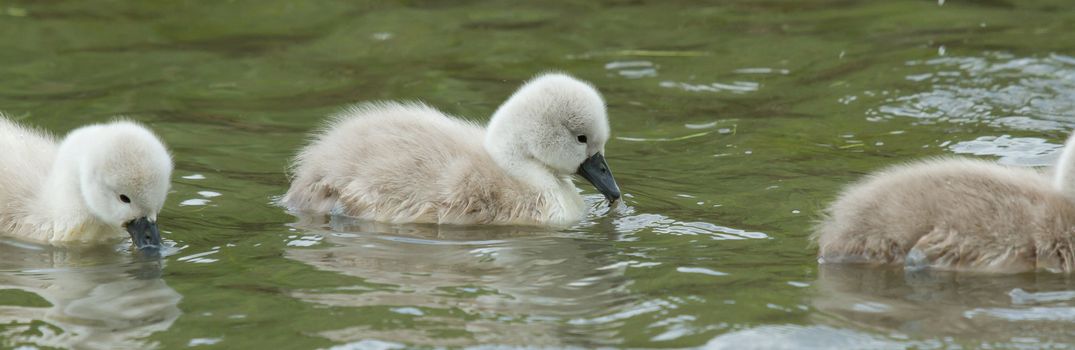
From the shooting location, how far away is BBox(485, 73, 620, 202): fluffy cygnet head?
786 centimetres

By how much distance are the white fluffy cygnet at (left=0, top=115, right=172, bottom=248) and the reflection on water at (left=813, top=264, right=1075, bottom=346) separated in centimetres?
288

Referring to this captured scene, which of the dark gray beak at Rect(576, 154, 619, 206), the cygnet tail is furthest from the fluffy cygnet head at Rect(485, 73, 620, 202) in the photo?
the cygnet tail

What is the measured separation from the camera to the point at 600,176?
26.2 feet

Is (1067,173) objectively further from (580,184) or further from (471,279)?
(580,184)

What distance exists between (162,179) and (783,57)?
5483 millimetres

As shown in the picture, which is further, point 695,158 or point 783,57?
point 783,57

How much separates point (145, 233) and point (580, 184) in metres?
2.63

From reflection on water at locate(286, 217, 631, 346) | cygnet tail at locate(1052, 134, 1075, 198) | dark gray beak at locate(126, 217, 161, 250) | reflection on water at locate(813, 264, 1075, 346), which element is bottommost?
reflection on water at locate(813, 264, 1075, 346)

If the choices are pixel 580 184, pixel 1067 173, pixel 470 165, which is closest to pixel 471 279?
pixel 470 165

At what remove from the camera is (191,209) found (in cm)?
800

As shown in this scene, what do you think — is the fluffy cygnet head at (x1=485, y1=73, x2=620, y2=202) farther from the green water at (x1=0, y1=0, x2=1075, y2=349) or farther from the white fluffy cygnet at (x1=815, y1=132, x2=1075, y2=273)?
the white fluffy cygnet at (x1=815, y1=132, x2=1075, y2=273)

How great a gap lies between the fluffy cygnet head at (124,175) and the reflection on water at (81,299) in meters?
0.15

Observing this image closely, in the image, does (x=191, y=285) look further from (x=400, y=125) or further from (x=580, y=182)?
(x=580, y=182)

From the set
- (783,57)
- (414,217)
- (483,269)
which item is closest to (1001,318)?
(483,269)
